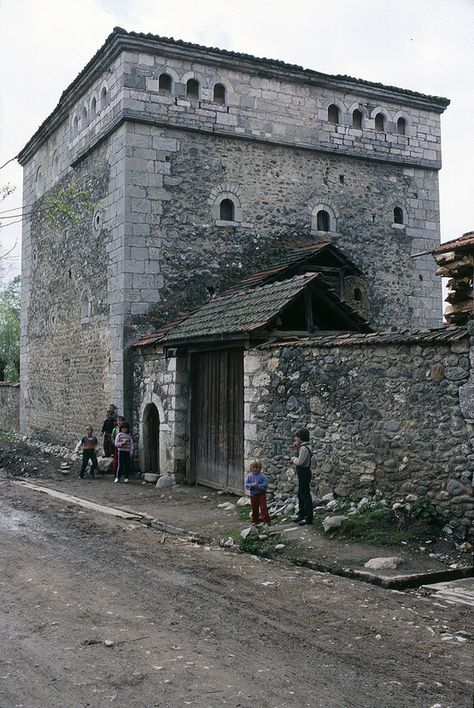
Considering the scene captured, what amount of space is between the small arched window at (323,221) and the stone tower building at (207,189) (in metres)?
0.05

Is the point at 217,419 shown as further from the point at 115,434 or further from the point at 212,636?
the point at 212,636

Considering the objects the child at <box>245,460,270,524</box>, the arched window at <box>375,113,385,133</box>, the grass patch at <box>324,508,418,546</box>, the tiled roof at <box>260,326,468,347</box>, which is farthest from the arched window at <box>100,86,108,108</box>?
the grass patch at <box>324,508,418,546</box>

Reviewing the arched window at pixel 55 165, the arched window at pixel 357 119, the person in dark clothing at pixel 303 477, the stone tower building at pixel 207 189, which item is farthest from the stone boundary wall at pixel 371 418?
the arched window at pixel 55 165

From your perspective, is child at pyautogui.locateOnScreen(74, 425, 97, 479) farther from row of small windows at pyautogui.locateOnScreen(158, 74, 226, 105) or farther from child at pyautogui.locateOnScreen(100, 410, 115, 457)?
row of small windows at pyautogui.locateOnScreen(158, 74, 226, 105)

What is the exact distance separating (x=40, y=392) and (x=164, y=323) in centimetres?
764

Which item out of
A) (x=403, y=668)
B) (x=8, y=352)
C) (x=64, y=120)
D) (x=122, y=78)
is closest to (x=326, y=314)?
(x=122, y=78)

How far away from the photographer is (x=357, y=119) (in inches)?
731

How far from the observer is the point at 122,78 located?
15922 mm

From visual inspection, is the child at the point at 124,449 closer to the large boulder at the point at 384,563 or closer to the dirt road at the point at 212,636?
the dirt road at the point at 212,636

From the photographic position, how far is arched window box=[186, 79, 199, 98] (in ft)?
54.4

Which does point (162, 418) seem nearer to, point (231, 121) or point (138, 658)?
point (231, 121)

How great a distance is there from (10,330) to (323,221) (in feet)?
82.1

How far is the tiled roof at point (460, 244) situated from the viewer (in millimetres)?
8305

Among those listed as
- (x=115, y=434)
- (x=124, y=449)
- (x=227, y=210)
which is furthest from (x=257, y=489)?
(x=227, y=210)
